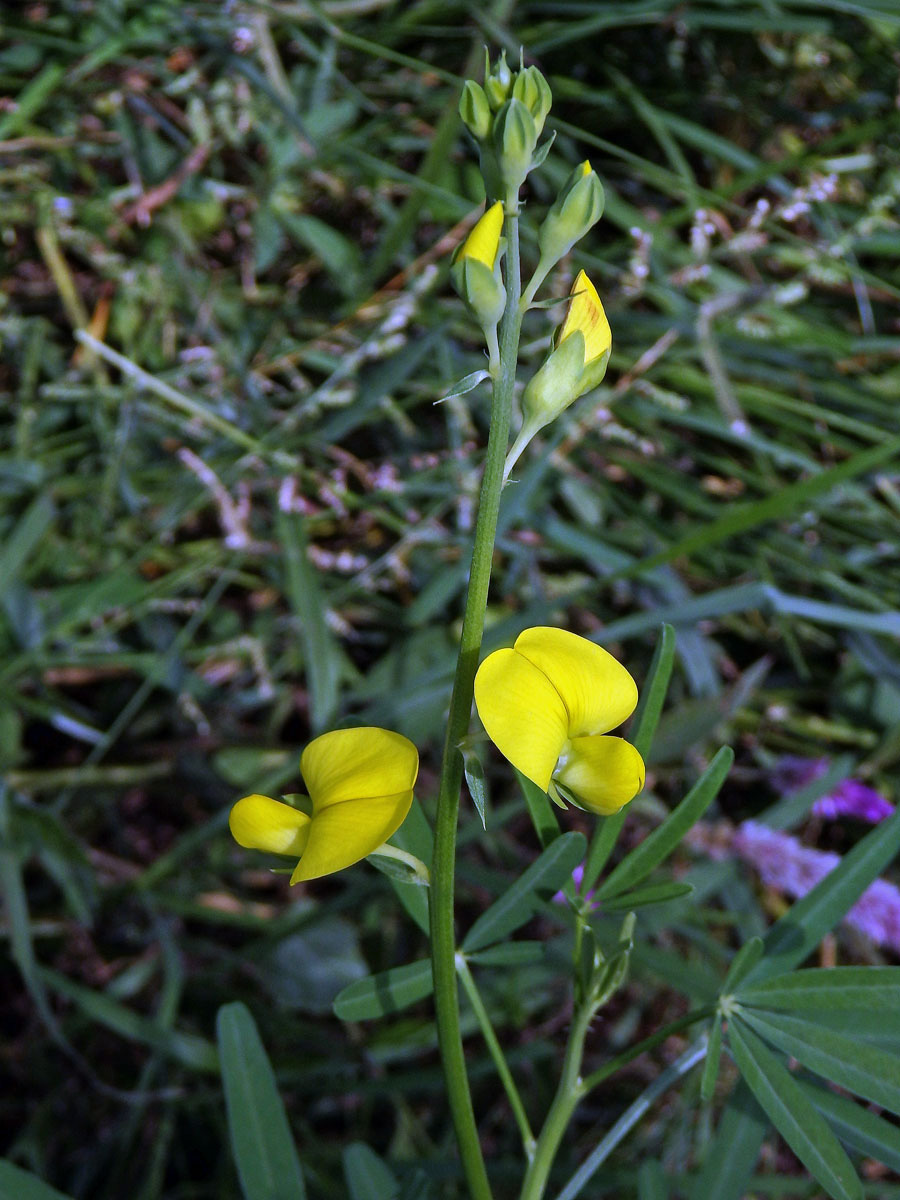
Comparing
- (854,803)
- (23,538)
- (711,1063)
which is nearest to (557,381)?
(711,1063)

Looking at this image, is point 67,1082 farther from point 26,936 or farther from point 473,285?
point 473,285

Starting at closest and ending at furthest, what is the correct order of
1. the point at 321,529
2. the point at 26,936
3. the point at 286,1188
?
the point at 286,1188 → the point at 26,936 → the point at 321,529

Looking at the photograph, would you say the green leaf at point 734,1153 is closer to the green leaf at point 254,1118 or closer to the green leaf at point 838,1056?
the green leaf at point 838,1056

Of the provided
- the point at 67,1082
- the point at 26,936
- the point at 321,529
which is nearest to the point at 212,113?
the point at 321,529

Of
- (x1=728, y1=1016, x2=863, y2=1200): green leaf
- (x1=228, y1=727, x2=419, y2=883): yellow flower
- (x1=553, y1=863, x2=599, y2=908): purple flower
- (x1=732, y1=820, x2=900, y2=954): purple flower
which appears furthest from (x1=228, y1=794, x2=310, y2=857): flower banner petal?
(x1=732, y1=820, x2=900, y2=954): purple flower

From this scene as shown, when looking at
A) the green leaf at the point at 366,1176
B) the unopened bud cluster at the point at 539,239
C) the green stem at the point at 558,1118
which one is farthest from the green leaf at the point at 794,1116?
the unopened bud cluster at the point at 539,239

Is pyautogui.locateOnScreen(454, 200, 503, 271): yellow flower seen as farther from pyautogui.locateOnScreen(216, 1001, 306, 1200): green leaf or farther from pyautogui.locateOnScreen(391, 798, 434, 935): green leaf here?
pyautogui.locateOnScreen(216, 1001, 306, 1200): green leaf

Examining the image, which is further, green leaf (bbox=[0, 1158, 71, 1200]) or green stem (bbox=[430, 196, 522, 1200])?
green leaf (bbox=[0, 1158, 71, 1200])
